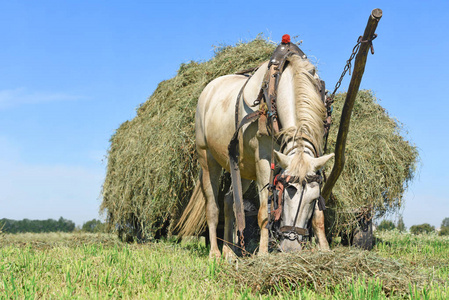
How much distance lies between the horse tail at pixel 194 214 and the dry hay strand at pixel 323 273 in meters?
2.78

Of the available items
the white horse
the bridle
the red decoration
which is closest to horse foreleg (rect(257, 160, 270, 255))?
the white horse

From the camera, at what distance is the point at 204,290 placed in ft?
10.2

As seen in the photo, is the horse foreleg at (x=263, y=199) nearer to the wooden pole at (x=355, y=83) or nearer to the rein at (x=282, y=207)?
the rein at (x=282, y=207)

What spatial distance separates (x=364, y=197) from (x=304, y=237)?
234 cm

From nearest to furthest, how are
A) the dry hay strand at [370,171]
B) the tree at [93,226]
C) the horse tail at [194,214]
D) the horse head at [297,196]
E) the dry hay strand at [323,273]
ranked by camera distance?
the dry hay strand at [323,273] → the horse head at [297,196] → the dry hay strand at [370,171] → the horse tail at [194,214] → the tree at [93,226]

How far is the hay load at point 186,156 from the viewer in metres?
5.66

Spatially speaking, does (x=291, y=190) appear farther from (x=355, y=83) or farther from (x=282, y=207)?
(x=355, y=83)

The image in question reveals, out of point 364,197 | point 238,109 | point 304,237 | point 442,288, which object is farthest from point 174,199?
point 442,288

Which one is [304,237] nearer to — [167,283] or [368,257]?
[368,257]

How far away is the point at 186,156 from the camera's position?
6.25 m

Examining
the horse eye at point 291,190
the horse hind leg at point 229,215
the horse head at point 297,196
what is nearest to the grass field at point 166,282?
the horse head at point 297,196

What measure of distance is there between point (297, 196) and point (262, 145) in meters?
0.96

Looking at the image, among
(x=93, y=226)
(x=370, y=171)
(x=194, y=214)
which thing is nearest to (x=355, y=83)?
(x=370, y=171)

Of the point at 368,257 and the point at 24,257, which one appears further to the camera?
the point at 24,257
